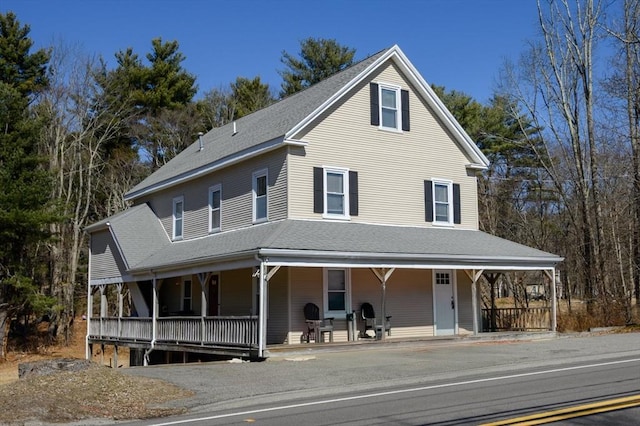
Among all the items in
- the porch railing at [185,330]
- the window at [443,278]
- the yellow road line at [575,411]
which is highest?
the window at [443,278]

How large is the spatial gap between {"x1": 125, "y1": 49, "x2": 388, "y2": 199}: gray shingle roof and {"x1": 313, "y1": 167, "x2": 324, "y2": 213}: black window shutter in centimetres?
174

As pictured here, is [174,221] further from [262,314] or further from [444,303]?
[262,314]

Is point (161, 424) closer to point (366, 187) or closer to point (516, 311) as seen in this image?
point (366, 187)

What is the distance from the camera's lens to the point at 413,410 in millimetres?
9961

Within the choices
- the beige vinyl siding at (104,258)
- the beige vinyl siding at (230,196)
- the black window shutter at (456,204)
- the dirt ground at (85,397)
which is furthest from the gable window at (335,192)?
the dirt ground at (85,397)

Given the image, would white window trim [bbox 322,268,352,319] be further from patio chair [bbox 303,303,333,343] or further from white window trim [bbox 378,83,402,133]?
white window trim [bbox 378,83,402,133]

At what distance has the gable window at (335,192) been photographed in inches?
925

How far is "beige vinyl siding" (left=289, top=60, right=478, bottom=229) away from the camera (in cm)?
2352

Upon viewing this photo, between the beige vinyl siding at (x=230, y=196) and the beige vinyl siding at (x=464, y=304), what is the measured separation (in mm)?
7500

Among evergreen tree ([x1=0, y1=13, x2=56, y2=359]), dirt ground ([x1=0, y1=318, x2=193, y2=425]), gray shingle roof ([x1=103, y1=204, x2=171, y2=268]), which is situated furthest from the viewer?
evergreen tree ([x1=0, y1=13, x2=56, y2=359])

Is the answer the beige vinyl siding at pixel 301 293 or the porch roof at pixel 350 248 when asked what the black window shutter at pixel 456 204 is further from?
the beige vinyl siding at pixel 301 293

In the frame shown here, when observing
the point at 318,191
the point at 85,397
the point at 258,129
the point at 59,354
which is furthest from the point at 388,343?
the point at 59,354

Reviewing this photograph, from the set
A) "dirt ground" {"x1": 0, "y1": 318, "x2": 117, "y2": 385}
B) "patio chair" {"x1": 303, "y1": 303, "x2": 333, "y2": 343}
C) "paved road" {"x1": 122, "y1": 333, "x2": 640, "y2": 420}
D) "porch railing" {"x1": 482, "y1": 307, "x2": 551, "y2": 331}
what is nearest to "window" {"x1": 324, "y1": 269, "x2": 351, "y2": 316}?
"patio chair" {"x1": 303, "y1": 303, "x2": 333, "y2": 343}

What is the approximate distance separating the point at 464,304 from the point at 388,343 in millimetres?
6126
